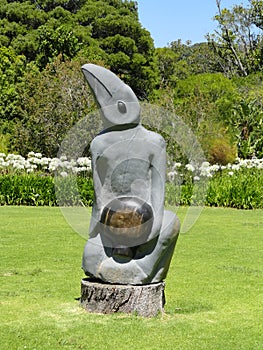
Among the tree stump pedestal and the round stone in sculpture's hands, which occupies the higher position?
the round stone in sculpture's hands

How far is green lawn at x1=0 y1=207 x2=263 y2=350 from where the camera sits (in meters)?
5.41

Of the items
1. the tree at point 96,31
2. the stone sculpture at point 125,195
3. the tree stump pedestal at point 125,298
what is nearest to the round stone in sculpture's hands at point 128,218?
the stone sculpture at point 125,195

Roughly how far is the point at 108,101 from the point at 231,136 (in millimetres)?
20383

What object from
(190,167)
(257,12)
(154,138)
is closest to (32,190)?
(190,167)

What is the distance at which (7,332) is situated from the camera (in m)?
5.60

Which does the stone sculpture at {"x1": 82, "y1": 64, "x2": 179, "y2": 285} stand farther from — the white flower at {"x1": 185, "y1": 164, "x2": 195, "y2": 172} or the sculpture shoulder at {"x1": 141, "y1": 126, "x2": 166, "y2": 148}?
the white flower at {"x1": 185, "y1": 164, "x2": 195, "y2": 172}

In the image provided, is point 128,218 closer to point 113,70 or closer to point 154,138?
point 154,138

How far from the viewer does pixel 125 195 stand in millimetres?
6230

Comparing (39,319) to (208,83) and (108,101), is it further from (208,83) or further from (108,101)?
(208,83)

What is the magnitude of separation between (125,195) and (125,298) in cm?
101

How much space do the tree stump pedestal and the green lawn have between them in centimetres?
9

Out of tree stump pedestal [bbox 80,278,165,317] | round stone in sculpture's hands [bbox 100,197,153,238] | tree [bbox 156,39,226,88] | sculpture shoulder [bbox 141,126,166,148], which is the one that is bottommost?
tree stump pedestal [bbox 80,278,165,317]

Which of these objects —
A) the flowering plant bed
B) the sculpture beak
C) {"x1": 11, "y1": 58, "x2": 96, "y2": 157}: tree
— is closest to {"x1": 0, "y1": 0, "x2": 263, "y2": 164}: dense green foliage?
{"x1": 11, "y1": 58, "x2": 96, "y2": 157}: tree

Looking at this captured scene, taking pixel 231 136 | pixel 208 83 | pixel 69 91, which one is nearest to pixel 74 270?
pixel 69 91
